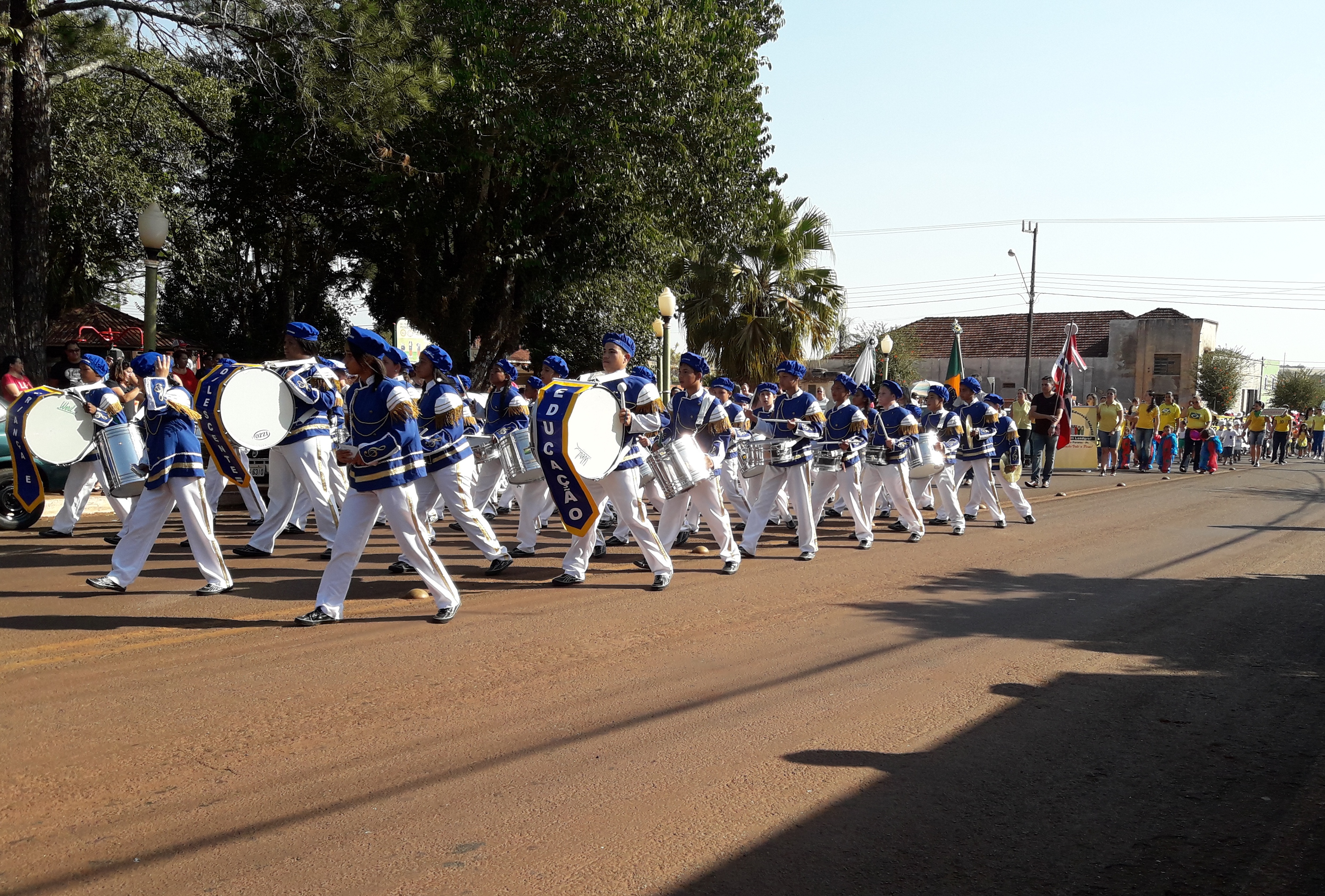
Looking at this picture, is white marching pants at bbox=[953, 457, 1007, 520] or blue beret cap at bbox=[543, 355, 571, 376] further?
white marching pants at bbox=[953, 457, 1007, 520]

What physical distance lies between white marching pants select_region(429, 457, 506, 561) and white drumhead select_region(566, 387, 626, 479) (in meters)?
1.35

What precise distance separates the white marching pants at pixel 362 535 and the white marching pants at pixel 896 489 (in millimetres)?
6461

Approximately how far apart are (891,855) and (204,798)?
103 inches

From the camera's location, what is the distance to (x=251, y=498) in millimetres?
12320

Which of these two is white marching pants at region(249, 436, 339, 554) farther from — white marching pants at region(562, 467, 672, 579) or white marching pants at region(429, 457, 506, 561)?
white marching pants at region(562, 467, 672, 579)

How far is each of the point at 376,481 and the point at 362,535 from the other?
0.38 m

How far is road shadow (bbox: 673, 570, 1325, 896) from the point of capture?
12.0 ft

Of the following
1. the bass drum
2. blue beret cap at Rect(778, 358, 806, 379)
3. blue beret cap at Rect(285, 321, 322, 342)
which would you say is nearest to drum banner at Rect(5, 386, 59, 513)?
blue beret cap at Rect(285, 321, 322, 342)

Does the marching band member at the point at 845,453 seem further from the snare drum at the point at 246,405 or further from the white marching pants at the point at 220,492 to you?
the white marching pants at the point at 220,492

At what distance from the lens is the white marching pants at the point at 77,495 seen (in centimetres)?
1129

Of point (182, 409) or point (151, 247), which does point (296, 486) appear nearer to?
point (182, 409)

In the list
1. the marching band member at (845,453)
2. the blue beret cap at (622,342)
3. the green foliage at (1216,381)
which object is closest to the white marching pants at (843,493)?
the marching band member at (845,453)

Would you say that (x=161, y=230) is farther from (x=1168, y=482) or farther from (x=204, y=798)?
(x=1168, y=482)

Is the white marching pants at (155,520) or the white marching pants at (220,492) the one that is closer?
the white marching pants at (155,520)
